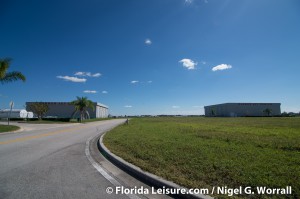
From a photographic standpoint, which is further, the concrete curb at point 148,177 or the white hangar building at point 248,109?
the white hangar building at point 248,109

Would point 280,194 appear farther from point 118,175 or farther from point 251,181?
point 118,175

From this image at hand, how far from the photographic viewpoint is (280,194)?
3.85 m

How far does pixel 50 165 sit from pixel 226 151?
20.1ft

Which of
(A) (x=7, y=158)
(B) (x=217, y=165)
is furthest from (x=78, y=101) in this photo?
(B) (x=217, y=165)

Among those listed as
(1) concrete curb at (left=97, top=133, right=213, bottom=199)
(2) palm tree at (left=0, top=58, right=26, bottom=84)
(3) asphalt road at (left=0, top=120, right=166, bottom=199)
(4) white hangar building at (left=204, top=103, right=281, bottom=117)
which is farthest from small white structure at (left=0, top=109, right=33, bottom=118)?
(4) white hangar building at (left=204, top=103, right=281, bottom=117)

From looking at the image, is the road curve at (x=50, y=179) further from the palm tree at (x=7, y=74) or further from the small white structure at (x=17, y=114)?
the small white structure at (x=17, y=114)

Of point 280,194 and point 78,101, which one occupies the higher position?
point 78,101

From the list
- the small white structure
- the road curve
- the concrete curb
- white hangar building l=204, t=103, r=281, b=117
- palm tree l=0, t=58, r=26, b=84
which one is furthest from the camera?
white hangar building l=204, t=103, r=281, b=117

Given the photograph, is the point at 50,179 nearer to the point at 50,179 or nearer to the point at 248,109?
the point at 50,179

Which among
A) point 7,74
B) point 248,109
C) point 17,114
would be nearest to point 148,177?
point 7,74

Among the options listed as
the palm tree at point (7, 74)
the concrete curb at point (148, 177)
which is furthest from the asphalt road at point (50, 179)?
the palm tree at point (7, 74)

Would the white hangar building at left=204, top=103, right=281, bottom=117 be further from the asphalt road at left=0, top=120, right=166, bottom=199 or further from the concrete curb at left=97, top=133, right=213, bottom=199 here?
the asphalt road at left=0, top=120, right=166, bottom=199

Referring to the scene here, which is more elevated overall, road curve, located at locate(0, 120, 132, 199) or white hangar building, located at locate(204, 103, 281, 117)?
white hangar building, located at locate(204, 103, 281, 117)

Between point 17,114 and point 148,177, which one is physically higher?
point 17,114
